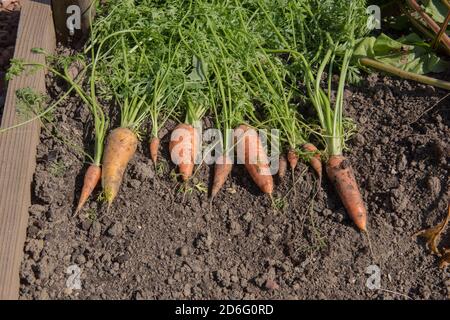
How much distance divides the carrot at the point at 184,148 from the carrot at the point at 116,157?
0.18 m

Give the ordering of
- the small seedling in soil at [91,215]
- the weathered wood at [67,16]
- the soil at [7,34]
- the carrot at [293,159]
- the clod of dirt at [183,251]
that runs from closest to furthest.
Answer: the clod of dirt at [183,251] < the small seedling in soil at [91,215] < the carrot at [293,159] < the weathered wood at [67,16] < the soil at [7,34]

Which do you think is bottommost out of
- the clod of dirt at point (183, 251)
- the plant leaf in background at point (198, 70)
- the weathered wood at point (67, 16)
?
the clod of dirt at point (183, 251)

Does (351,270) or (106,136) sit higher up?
(106,136)

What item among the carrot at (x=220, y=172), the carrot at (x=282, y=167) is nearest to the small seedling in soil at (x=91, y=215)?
the carrot at (x=220, y=172)

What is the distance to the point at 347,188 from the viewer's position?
110 inches

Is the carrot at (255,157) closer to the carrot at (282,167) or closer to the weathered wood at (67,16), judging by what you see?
the carrot at (282,167)

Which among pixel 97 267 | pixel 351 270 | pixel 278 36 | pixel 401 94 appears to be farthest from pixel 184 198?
pixel 401 94

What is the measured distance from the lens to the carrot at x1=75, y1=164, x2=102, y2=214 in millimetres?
2789

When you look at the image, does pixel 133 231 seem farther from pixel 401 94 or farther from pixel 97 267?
pixel 401 94

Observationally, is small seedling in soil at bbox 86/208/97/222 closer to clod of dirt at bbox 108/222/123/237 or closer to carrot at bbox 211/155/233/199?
clod of dirt at bbox 108/222/123/237

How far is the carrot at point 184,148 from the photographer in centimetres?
286

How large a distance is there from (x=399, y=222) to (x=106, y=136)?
1.32 metres

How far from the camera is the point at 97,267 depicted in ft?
8.63

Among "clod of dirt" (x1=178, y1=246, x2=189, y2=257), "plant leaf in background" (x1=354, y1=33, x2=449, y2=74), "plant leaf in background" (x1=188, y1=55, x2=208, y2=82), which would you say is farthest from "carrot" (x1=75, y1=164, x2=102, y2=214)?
"plant leaf in background" (x1=354, y1=33, x2=449, y2=74)
